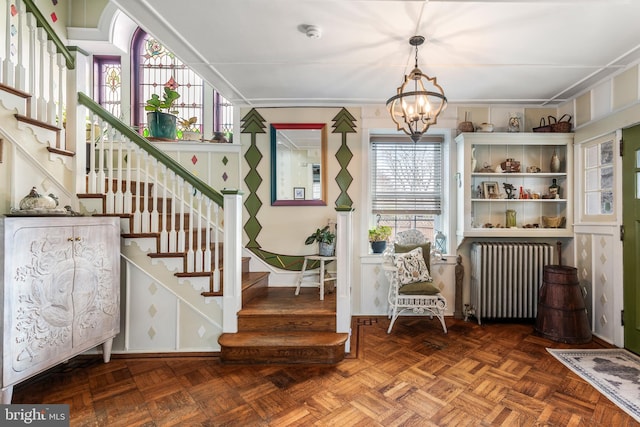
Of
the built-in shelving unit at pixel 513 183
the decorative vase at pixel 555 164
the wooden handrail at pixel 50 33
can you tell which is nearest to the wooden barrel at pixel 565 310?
the built-in shelving unit at pixel 513 183

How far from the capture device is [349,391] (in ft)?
6.93

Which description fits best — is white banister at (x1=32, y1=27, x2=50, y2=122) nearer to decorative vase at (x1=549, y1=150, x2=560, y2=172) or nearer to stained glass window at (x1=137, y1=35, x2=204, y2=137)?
stained glass window at (x1=137, y1=35, x2=204, y2=137)

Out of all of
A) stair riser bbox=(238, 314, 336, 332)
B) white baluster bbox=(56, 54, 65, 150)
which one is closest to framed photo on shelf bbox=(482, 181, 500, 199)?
stair riser bbox=(238, 314, 336, 332)

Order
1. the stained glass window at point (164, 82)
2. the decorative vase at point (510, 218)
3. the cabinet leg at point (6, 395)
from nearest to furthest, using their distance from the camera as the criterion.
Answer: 1. the cabinet leg at point (6, 395)
2. the decorative vase at point (510, 218)
3. the stained glass window at point (164, 82)

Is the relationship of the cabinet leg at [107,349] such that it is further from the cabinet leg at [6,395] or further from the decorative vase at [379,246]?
the decorative vase at [379,246]

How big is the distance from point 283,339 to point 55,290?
5.54 feet

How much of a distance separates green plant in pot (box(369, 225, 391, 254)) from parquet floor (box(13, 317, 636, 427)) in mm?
1244

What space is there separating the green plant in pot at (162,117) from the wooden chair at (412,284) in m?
3.08

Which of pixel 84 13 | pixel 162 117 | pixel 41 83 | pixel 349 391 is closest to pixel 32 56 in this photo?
pixel 41 83

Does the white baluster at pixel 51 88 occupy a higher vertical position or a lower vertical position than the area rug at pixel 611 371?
higher

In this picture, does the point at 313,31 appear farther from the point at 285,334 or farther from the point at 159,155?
the point at 285,334

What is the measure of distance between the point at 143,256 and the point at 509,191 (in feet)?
13.1

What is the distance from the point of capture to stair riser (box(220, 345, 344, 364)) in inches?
98.3

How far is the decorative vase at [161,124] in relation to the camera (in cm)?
360
